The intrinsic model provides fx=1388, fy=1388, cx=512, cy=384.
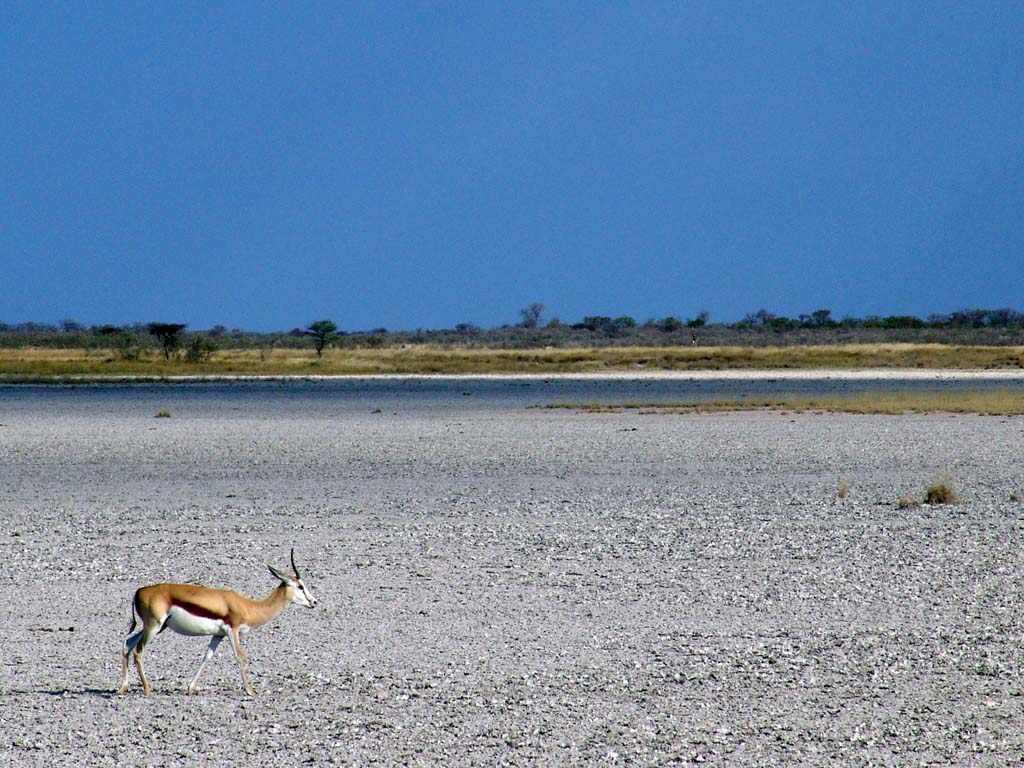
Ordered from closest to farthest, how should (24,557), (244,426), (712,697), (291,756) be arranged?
(291,756)
(712,697)
(24,557)
(244,426)

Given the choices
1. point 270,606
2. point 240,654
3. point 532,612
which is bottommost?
point 532,612

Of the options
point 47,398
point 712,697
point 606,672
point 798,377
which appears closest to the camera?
point 712,697

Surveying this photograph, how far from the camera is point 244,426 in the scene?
103 ft

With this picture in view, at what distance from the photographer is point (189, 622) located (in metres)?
6.87

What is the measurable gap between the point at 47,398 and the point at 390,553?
33892 millimetres

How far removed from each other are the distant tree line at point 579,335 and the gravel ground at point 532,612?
60.1 metres

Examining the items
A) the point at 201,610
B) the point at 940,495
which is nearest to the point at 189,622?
the point at 201,610

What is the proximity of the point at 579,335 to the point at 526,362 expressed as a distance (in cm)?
4557

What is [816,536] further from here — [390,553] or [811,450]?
[811,450]

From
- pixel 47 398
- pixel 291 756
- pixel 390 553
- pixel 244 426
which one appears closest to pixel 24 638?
pixel 291 756

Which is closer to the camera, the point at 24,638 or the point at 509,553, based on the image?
the point at 24,638

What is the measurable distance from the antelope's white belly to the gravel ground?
0.59 metres

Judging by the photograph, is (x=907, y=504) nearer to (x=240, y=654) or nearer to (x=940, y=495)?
(x=940, y=495)

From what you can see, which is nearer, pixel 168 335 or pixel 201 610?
pixel 201 610
